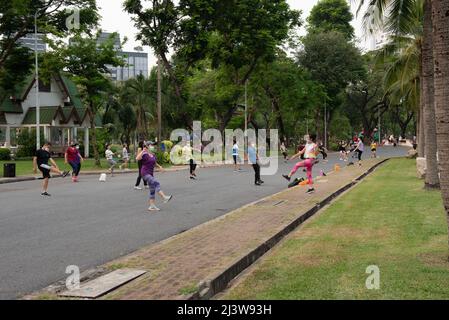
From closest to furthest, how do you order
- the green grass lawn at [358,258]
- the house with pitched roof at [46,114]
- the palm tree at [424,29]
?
the green grass lawn at [358,258] → the palm tree at [424,29] → the house with pitched roof at [46,114]

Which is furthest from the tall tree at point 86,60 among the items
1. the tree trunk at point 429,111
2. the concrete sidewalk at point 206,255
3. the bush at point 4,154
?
the concrete sidewalk at point 206,255

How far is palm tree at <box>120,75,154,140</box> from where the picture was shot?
58.1 m

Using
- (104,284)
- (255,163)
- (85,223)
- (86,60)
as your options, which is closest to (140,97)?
(86,60)

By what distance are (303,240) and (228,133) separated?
4400 cm

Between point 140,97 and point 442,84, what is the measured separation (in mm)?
52354

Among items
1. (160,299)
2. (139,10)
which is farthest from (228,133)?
(160,299)

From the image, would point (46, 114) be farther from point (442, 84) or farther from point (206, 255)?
point (442, 84)

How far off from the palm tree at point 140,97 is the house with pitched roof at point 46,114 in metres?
6.20

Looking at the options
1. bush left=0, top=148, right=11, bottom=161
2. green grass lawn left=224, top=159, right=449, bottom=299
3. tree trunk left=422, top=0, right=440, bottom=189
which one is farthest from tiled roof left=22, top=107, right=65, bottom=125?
green grass lawn left=224, top=159, right=449, bottom=299

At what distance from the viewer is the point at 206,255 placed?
7707mm

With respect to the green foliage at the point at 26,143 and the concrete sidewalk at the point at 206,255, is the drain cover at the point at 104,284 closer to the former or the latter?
the concrete sidewalk at the point at 206,255

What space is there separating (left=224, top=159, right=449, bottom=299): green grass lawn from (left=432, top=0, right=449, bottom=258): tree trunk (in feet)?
3.55

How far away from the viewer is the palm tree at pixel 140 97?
2286 inches
